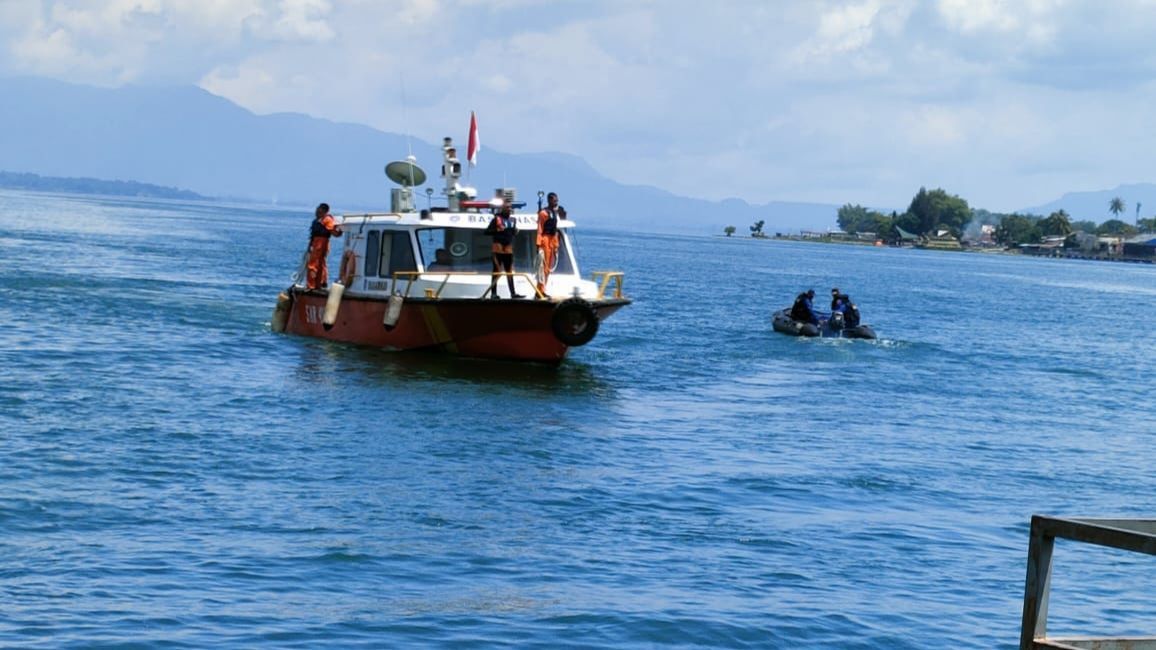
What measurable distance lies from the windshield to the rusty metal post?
837 inches

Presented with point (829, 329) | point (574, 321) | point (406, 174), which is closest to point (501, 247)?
point (574, 321)

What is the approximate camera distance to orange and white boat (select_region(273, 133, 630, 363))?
26.9 m

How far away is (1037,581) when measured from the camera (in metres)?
7.28

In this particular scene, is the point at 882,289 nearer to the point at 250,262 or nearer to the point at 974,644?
the point at 250,262

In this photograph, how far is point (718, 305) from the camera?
5681 centimetres

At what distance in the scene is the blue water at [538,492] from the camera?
490 inches

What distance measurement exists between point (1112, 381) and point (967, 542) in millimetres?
21766

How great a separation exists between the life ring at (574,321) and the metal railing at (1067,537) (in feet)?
62.4

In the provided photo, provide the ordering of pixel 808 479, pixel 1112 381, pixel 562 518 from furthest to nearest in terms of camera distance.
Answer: pixel 1112 381 → pixel 808 479 → pixel 562 518

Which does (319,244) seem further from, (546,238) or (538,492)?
(538,492)

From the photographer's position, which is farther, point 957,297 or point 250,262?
point 957,297

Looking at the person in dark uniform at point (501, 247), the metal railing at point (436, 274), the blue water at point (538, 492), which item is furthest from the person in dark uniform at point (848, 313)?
the person in dark uniform at point (501, 247)

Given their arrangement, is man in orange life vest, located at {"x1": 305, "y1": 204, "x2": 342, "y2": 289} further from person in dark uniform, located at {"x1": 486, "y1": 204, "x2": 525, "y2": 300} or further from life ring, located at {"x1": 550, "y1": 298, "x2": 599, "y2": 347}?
life ring, located at {"x1": 550, "y1": 298, "x2": 599, "y2": 347}

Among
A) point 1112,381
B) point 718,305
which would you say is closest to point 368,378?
point 1112,381
